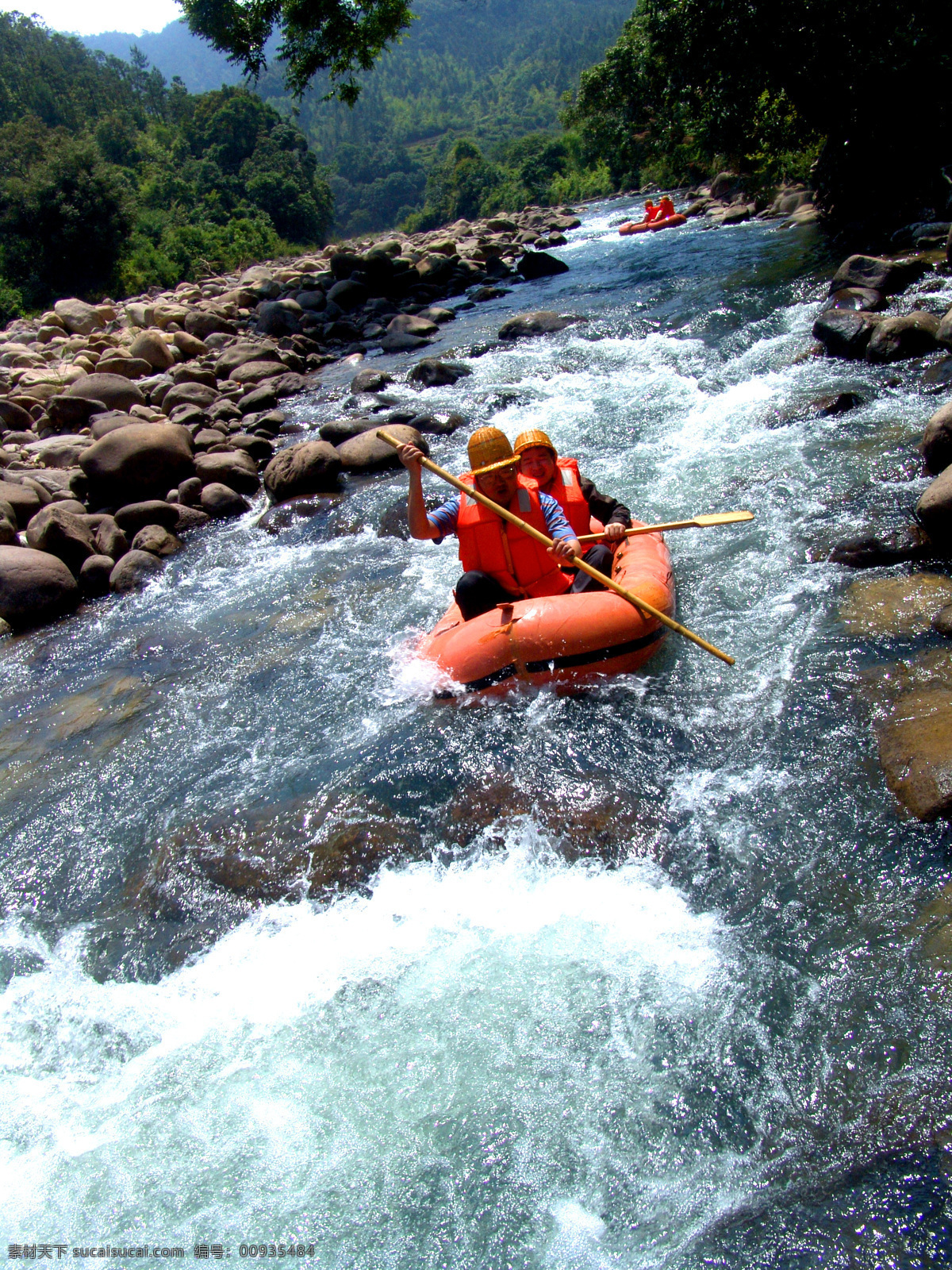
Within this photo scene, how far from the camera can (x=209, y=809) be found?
418 centimetres

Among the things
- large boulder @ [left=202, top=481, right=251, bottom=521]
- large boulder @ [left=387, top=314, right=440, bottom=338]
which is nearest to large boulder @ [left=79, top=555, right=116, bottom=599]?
large boulder @ [left=202, top=481, right=251, bottom=521]

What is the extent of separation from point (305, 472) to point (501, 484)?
435cm

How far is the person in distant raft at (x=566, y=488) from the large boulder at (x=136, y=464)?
5215mm

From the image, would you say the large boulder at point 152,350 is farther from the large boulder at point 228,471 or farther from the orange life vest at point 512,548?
the orange life vest at point 512,548

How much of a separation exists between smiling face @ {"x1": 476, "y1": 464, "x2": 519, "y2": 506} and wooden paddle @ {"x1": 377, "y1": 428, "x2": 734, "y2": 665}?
43mm

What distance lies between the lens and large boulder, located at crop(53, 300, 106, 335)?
18172 mm

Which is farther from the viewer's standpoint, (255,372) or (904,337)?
(255,372)

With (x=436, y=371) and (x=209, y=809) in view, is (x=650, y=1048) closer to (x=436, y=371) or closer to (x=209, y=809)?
(x=209, y=809)

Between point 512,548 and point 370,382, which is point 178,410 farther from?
point 512,548

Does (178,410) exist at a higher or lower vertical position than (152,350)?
lower

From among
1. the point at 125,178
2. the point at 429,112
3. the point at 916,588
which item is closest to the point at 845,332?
the point at 916,588

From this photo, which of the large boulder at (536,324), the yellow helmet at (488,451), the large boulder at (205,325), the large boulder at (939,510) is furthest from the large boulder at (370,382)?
the large boulder at (939,510)

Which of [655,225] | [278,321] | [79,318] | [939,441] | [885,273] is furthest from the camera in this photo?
[655,225]

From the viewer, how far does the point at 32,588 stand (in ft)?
22.7
